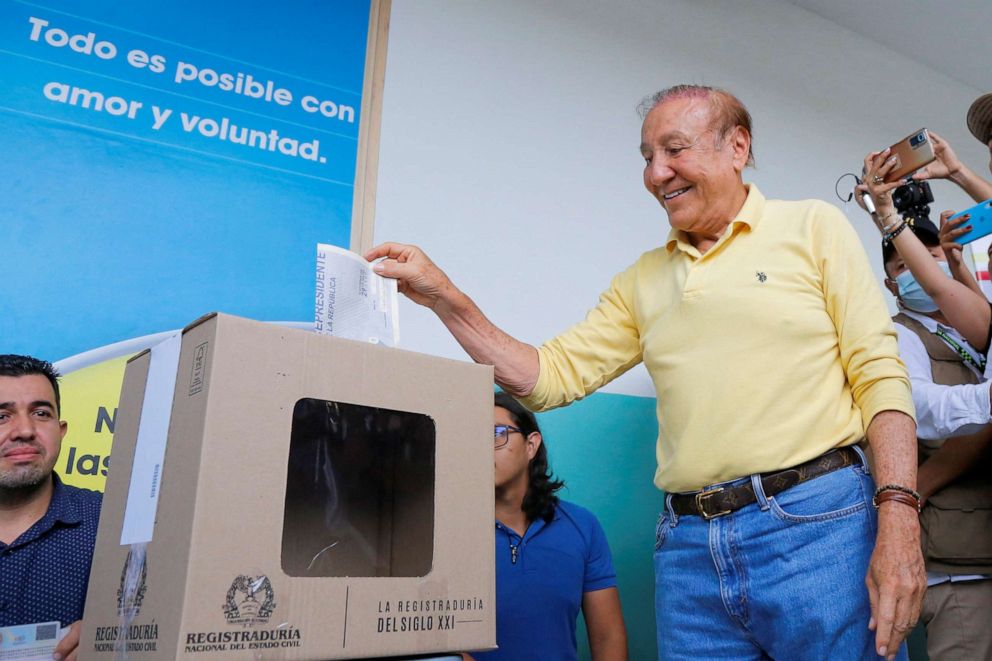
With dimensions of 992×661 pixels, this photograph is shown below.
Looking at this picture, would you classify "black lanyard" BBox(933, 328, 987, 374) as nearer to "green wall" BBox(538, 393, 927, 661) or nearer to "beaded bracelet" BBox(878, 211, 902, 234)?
"beaded bracelet" BBox(878, 211, 902, 234)

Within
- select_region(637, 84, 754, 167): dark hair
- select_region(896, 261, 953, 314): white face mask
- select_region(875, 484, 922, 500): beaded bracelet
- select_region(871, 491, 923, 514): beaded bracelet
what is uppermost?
select_region(637, 84, 754, 167): dark hair

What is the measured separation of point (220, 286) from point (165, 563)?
1.08m

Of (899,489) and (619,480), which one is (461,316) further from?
(619,480)

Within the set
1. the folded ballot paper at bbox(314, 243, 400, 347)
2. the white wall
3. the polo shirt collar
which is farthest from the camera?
the white wall

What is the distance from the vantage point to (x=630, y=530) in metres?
2.07

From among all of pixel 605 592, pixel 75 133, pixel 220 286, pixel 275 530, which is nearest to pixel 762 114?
pixel 605 592

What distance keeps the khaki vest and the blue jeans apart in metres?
0.65

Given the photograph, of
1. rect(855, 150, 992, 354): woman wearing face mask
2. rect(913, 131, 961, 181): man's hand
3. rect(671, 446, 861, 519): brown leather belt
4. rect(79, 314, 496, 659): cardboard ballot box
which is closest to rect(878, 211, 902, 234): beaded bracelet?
rect(855, 150, 992, 354): woman wearing face mask

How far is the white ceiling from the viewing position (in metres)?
2.94

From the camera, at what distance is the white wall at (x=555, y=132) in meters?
2.00

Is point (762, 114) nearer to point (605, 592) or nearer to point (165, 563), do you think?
point (605, 592)

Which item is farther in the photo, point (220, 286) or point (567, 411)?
point (567, 411)

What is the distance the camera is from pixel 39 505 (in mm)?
1472

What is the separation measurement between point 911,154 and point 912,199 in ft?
0.34
